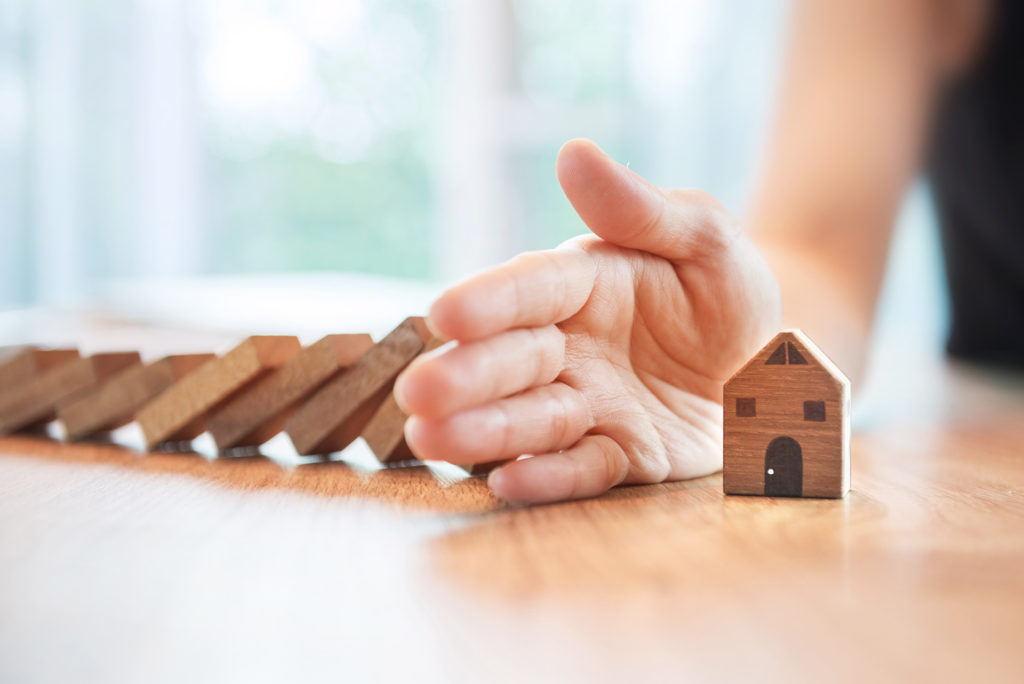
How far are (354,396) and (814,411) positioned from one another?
0.31 meters

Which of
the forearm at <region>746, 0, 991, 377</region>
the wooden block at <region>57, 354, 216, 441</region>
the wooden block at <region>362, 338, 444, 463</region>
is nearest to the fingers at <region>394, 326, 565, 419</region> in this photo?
the wooden block at <region>362, 338, 444, 463</region>

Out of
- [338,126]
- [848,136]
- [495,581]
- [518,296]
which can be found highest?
[338,126]

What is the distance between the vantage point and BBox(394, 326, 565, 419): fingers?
43cm

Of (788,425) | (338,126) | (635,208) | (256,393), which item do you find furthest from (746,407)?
(338,126)

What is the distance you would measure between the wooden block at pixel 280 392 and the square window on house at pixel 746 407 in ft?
0.86

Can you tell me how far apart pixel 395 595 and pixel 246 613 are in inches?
2.2

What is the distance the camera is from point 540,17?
3.23m

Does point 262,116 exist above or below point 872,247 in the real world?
above

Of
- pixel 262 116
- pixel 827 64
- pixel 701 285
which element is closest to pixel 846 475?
pixel 701 285

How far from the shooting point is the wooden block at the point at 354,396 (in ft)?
1.97

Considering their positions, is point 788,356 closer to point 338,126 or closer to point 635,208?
point 635,208

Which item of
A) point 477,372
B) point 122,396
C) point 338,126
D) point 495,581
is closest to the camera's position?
point 495,581

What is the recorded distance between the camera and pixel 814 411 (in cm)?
52

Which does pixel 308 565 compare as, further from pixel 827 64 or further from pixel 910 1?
pixel 910 1
